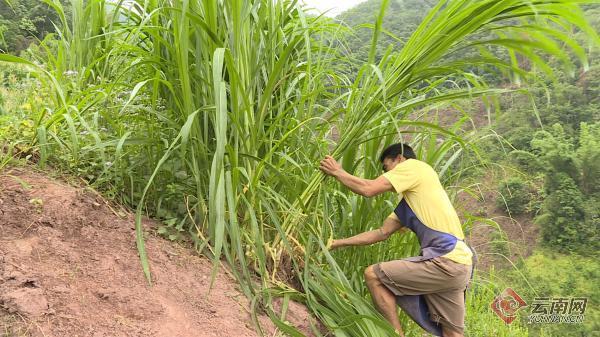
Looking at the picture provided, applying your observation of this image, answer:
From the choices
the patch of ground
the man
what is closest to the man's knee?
the man

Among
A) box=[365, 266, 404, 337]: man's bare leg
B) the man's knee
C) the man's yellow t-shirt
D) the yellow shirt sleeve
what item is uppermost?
the yellow shirt sleeve

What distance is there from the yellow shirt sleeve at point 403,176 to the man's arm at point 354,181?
0.02 metres

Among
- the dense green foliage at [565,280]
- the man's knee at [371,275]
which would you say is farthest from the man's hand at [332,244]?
the dense green foliage at [565,280]

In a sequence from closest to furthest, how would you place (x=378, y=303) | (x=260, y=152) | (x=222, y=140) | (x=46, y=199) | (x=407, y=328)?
(x=222, y=140)
(x=46, y=199)
(x=260, y=152)
(x=378, y=303)
(x=407, y=328)

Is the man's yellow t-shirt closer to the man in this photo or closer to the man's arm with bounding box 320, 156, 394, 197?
the man

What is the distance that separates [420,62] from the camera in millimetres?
1430

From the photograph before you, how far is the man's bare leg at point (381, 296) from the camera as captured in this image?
1711 millimetres

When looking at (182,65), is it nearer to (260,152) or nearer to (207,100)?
(207,100)

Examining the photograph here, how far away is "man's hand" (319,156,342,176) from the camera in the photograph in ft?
4.92

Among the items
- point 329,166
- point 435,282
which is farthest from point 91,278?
point 435,282

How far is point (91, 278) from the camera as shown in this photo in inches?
41.7

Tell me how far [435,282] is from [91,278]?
1.26 meters

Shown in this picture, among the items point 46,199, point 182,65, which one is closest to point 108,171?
point 46,199

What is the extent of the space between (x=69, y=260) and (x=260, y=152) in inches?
26.8
